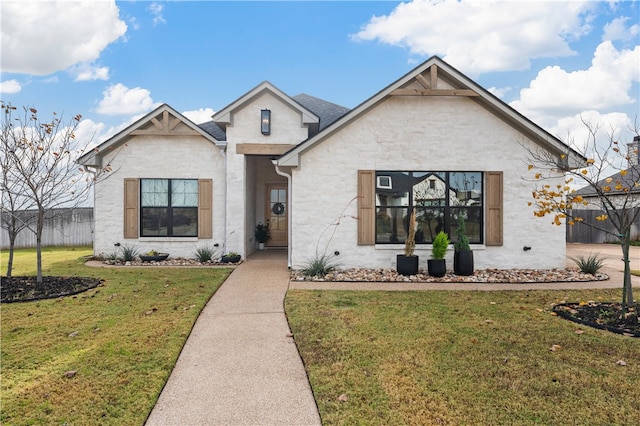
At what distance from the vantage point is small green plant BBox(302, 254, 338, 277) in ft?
30.5

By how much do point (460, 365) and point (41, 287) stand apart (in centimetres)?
809

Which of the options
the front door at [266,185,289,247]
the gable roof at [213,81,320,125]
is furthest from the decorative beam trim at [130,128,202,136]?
the front door at [266,185,289,247]

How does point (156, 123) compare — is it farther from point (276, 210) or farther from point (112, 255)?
point (276, 210)

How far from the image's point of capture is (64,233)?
687 inches

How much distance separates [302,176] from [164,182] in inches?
199

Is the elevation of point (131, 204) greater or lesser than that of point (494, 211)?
greater

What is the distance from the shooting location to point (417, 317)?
5871 mm

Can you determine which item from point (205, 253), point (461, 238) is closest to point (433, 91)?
point (461, 238)

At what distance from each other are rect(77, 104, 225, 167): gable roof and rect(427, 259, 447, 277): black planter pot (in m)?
7.33

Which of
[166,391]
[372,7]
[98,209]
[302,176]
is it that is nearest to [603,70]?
[372,7]

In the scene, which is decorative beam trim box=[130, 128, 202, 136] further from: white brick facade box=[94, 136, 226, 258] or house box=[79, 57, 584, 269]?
house box=[79, 57, 584, 269]

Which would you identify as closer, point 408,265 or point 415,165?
point 408,265

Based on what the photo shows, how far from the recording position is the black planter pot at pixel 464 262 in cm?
926

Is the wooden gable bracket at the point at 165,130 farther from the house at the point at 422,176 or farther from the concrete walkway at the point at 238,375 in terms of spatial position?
the concrete walkway at the point at 238,375
